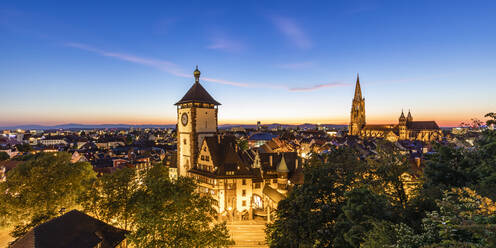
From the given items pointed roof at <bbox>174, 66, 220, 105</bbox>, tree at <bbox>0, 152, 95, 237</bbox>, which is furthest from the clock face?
tree at <bbox>0, 152, 95, 237</bbox>

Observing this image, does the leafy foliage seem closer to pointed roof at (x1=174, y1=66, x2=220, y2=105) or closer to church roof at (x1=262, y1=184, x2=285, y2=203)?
church roof at (x1=262, y1=184, x2=285, y2=203)

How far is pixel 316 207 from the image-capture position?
20.3 metres

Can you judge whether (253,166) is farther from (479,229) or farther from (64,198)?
(479,229)

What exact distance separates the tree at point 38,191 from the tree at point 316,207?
31.7 m

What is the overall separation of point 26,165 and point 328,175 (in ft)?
138

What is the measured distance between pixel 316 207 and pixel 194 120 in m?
29.9

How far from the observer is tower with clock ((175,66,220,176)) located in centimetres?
4462

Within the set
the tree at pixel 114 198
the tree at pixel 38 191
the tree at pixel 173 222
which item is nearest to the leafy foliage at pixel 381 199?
the tree at pixel 173 222

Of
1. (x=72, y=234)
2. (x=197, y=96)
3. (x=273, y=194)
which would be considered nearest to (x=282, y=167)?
(x=273, y=194)

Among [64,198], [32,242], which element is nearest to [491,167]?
[32,242]

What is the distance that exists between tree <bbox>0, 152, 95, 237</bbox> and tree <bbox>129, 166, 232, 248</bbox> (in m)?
19.5

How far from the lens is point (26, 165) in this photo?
34938mm

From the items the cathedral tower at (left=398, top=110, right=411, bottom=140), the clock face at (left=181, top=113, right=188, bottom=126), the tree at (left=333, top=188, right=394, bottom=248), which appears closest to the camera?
the tree at (left=333, top=188, right=394, bottom=248)

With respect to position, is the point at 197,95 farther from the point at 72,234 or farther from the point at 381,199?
the point at 381,199
